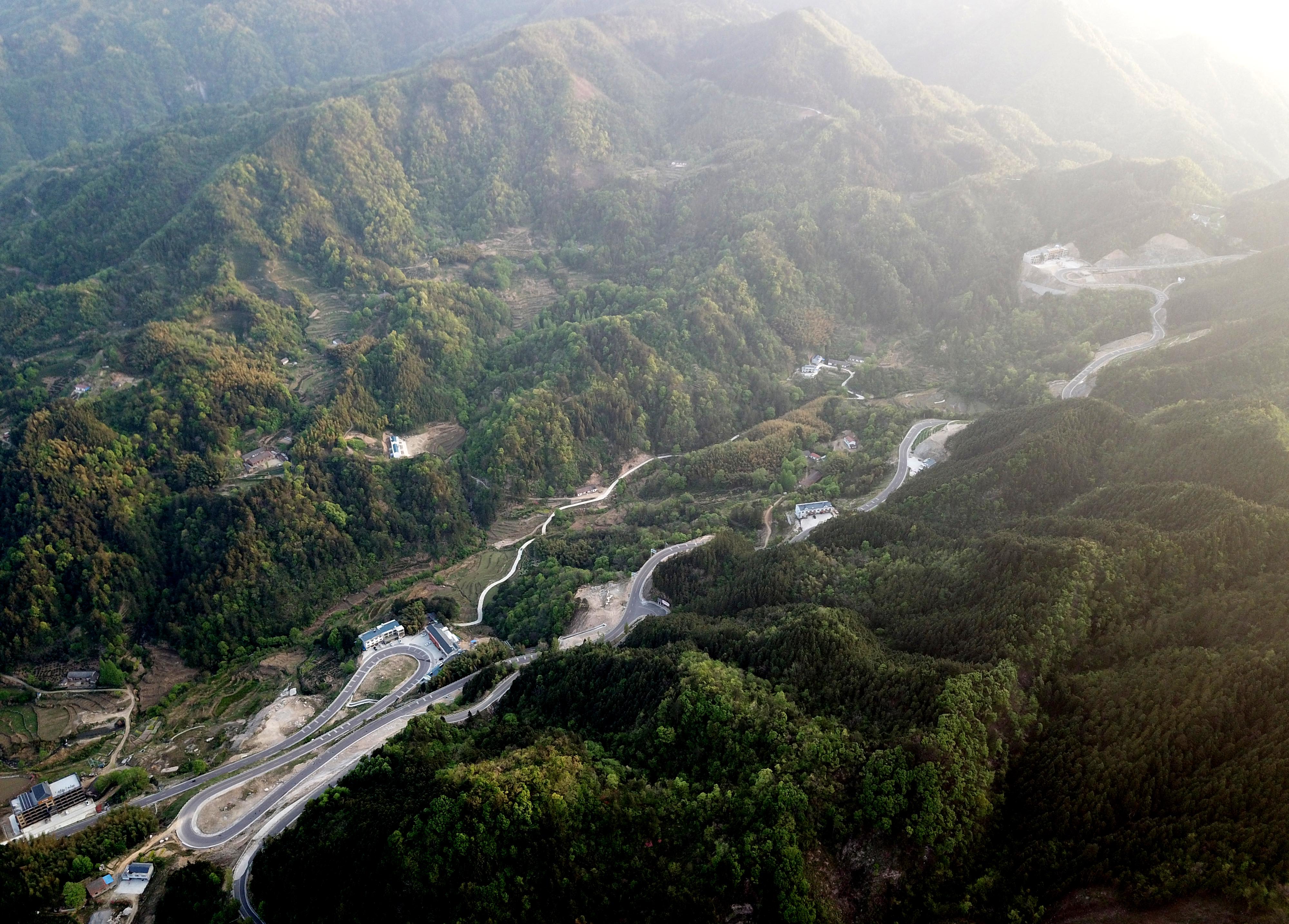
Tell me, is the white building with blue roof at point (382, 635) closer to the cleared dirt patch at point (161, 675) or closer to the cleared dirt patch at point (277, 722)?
the cleared dirt patch at point (277, 722)

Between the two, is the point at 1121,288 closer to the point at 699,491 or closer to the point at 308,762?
the point at 699,491

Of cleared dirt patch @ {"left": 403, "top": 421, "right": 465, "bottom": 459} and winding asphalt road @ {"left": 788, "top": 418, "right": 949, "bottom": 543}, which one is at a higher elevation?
cleared dirt patch @ {"left": 403, "top": 421, "right": 465, "bottom": 459}

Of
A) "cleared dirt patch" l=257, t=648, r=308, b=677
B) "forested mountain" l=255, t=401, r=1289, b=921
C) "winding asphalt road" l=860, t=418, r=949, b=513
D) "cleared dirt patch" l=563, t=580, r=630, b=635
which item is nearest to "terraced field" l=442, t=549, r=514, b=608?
"cleared dirt patch" l=563, t=580, r=630, b=635

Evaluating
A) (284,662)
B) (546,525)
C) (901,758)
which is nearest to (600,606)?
(546,525)

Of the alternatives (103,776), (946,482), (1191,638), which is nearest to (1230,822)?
(1191,638)

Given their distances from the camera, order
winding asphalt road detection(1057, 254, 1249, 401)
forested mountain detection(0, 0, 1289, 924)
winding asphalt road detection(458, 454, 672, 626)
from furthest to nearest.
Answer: winding asphalt road detection(1057, 254, 1249, 401), winding asphalt road detection(458, 454, 672, 626), forested mountain detection(0, 0, 1289, 924)

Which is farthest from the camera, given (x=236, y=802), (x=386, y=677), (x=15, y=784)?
(x=386, y=677)

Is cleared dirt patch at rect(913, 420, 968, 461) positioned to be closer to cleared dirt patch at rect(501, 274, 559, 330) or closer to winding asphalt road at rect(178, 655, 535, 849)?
winding asphalt road at rect(178, 655, 535, 849)
